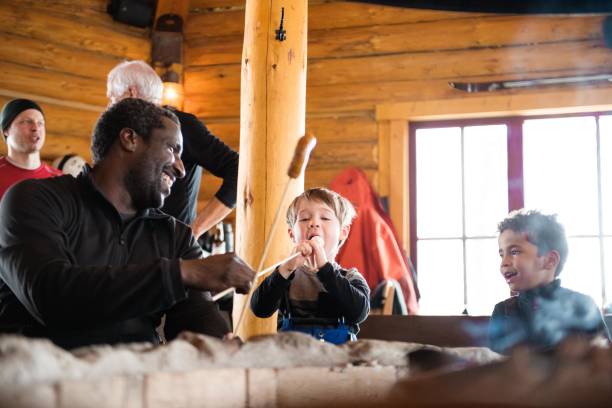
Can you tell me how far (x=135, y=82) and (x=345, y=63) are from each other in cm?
335

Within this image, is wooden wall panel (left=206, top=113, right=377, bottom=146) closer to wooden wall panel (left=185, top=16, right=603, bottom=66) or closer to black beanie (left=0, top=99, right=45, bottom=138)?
wooden wall panel (left=185, top=16, right=603, bottom=66)

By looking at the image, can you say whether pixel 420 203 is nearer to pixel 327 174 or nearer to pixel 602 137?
pixel 327 174

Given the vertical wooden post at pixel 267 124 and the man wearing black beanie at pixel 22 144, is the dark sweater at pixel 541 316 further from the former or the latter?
the man wearing black beanie at pixel 22 144

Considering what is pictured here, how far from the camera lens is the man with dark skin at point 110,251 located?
6.17 feet

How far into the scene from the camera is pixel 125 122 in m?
2.36

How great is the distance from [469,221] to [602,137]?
108 cm

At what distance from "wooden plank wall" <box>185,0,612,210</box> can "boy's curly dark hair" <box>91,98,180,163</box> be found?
4.16m

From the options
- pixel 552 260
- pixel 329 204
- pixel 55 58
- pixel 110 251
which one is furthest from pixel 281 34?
pixel 55 58

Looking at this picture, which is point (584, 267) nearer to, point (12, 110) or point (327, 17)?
point (327, 17)

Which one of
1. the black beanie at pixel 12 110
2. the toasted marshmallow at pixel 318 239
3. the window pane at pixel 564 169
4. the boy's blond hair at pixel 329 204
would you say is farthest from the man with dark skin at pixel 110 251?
the window pane at pixel 564 169

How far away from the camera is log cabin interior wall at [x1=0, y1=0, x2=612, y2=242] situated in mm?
6320

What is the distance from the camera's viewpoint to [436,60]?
650 centimetres

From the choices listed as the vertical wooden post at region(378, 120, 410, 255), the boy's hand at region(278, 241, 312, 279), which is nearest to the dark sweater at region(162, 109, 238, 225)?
the boy's hand at region(278, 241, 312, 279)

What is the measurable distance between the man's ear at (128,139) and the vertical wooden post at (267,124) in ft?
4.13
